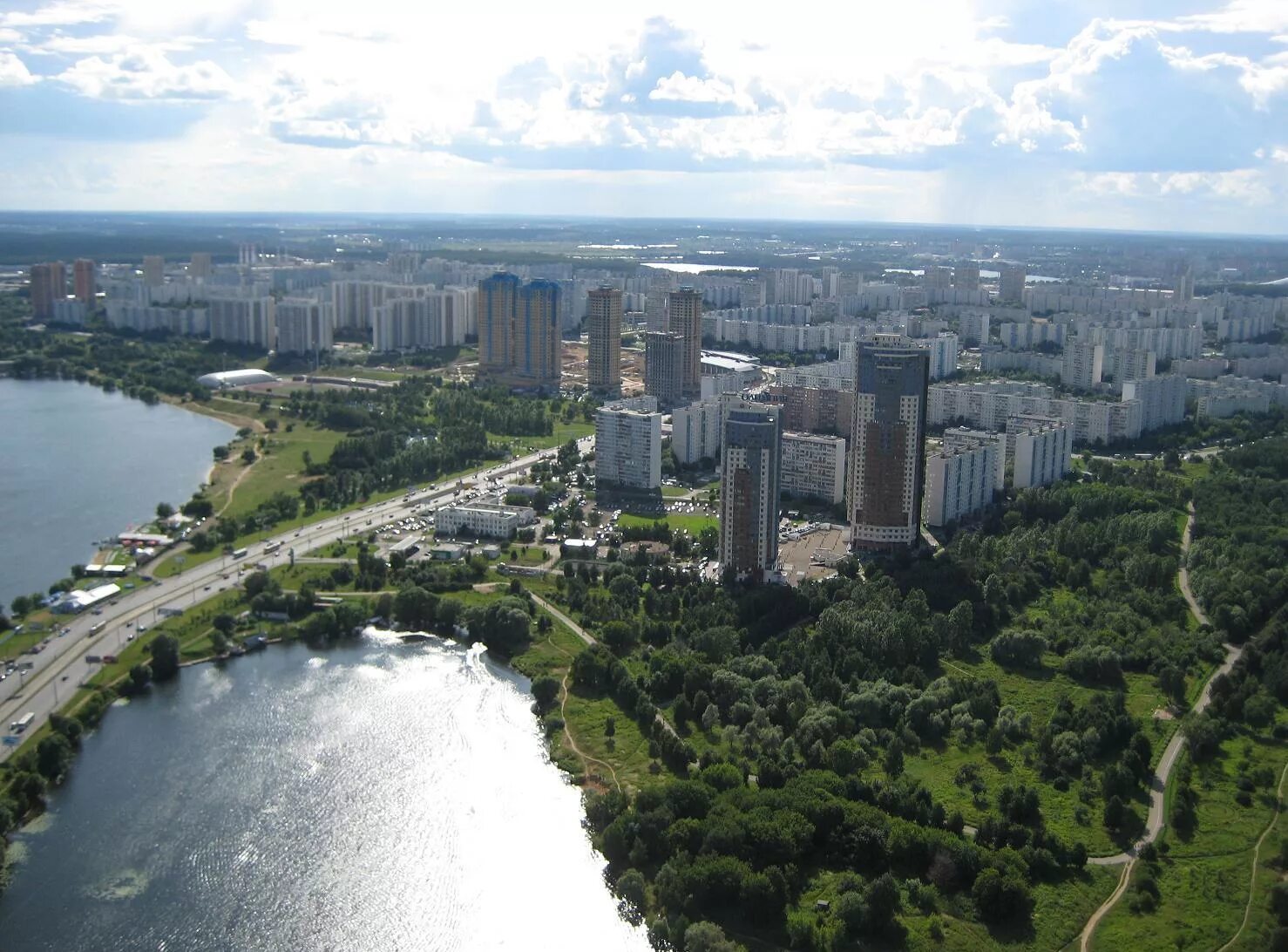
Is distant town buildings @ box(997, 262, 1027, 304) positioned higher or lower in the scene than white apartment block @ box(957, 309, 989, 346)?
higher

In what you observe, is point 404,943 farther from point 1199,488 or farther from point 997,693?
point 1199,488

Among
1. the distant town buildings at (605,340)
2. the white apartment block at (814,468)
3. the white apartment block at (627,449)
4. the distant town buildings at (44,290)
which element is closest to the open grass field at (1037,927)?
the white apartment block at (814,468)

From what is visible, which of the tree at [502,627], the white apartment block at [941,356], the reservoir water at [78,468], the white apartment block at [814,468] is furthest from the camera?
the white apartment block at [941,356]

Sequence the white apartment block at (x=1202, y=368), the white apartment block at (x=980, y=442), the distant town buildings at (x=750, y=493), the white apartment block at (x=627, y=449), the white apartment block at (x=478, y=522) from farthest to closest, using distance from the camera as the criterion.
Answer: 1. the white apartment block at (x=1202, y=368)
2. the white apartment block at (x=627, y=449)
3. the white apartment block at (x=980, y=442)
4. the white apartment block at (x=478, y=522)
5. the distant town buildings at (x=750, y=493)

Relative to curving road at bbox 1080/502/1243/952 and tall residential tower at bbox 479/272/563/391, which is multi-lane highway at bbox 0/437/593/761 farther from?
tall residential tower at bbox 479/272/563/391

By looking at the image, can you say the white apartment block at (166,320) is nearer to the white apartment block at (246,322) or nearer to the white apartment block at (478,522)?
the white apartment block at (246,322)

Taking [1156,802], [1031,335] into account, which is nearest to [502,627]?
[1156,802]

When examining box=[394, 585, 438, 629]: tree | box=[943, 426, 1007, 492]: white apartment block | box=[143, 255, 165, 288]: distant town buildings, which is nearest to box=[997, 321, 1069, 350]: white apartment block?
box=[943, 426, 1007, 492]: white apartment block

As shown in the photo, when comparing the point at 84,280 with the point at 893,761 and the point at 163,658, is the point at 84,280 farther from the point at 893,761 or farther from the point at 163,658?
the point at 893,761
